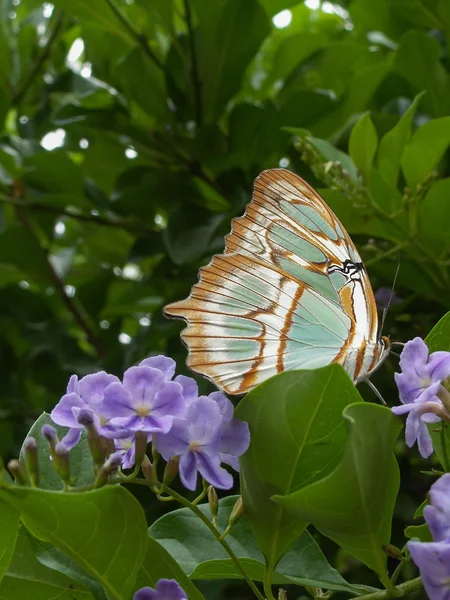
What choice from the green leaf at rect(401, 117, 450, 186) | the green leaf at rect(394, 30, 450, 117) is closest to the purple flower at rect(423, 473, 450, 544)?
the green leaf at rect(401, 117, 450, 186)

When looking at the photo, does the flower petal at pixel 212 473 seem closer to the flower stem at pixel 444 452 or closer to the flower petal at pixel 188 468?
the flower petal at pixel 188 468

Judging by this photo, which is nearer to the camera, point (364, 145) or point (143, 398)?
point (143, 398)

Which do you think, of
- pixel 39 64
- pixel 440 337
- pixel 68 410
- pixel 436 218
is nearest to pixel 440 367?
pixel 440 337

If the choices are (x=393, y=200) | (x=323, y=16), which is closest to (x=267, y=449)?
(x=393, y=200)

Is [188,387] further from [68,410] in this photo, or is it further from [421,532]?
[421,532]

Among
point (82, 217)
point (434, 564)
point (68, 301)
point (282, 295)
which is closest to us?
point (434, 564)

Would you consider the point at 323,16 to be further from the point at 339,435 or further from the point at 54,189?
the point at 339,435

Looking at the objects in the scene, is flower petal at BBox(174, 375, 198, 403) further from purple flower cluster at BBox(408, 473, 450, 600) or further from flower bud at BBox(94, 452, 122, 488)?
purple flower cluster at BBox(408, 473, 450, 600)
